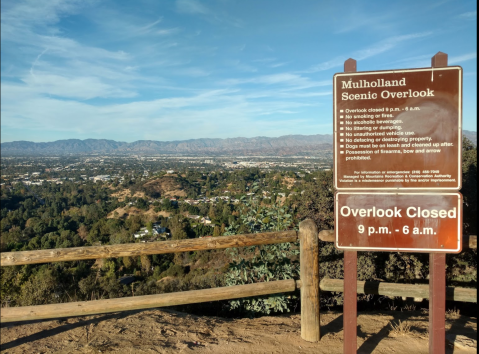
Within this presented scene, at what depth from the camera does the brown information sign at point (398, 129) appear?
277 centimetres

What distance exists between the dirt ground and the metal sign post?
0.87 m

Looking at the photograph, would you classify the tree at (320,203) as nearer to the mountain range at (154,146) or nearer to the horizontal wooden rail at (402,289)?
the horizontal wooden rail at (402,289)

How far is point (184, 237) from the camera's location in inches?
595

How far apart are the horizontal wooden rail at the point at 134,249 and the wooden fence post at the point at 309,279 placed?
20 centimetres

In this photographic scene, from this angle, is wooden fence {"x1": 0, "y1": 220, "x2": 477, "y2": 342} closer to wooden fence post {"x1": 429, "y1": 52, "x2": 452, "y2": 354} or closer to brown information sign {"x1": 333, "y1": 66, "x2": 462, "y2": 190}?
wooden fence post {"x1": 429, "y1": 52, "x2": 452, "y2": 354}

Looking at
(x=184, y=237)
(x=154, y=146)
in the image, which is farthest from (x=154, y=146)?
(x=184, y=237)

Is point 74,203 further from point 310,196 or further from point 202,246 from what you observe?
point 202,246

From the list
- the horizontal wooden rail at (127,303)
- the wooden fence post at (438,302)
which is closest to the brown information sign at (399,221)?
the wooden fence post at (438,302)

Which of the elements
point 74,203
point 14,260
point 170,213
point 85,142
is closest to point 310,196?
point 14,260

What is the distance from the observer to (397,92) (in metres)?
2.84

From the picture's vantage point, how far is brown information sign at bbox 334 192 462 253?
283cm

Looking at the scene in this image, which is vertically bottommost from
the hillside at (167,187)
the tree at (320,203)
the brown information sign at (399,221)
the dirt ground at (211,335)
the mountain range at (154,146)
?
the hillside at (167,187)

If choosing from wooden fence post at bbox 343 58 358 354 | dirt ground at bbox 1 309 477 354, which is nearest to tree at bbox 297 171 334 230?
dirt ground at bbox 1 309 477 354

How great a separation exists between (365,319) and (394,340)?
2.08 ft
